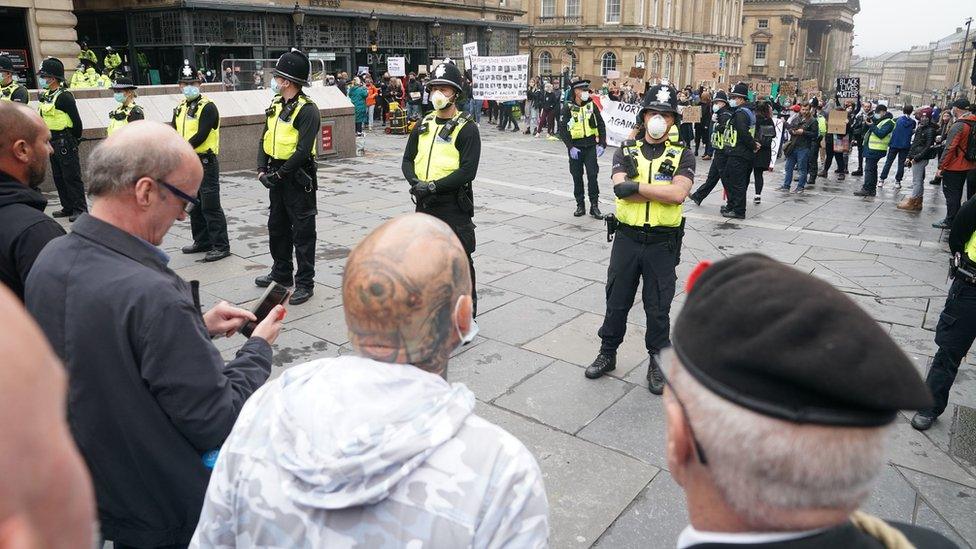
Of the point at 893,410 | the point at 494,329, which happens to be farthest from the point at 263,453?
the point at 494,329

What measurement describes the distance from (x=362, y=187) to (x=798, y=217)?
723cm

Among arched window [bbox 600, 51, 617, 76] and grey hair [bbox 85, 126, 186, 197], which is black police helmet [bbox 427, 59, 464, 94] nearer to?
grey hair [bbox 85, 126, 186, 197]

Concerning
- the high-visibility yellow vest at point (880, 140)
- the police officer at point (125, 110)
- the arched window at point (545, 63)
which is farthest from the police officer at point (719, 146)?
the arched window at point (545, 63)

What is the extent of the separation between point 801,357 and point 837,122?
50.4 feet

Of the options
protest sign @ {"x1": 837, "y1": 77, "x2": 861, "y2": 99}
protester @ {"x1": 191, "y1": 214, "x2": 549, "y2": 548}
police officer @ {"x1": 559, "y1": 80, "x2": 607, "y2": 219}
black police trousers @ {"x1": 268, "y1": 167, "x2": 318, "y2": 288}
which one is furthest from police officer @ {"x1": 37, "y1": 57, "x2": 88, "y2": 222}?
protest sign @ {"x1": 837, "y1": 77, "x2": 861, "y2": 99}

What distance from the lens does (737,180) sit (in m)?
10.2

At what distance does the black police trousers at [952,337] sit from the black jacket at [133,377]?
13.5 ft

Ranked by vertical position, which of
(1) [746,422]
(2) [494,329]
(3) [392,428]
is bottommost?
(2) [494,329]

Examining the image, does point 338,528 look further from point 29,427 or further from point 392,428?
point 29,427

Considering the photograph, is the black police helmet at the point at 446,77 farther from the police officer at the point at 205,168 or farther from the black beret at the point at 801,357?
the black beret at the point at 801,357

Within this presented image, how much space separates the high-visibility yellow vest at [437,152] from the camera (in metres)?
5.17

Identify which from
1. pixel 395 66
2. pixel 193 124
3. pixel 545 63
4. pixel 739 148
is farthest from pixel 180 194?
pixel 545 63

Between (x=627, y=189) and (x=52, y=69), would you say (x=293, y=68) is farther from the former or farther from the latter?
(x=52, y=69)

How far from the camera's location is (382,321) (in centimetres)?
143
